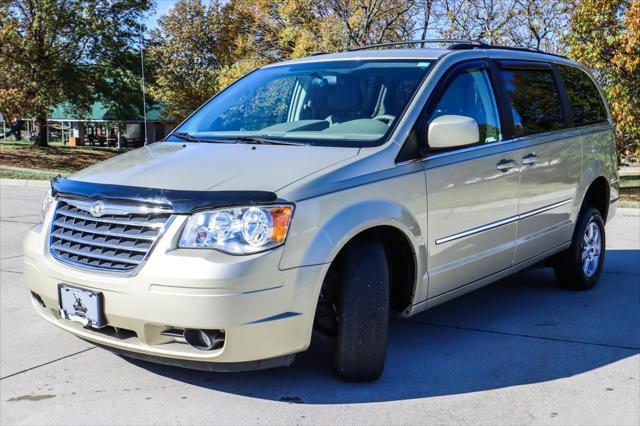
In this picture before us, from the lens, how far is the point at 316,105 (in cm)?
470

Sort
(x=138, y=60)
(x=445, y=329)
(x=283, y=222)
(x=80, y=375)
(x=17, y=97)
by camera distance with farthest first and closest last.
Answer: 1. (x=138, y=60)
2. (x=17, y=97)
3. (x=445, y=329)
4. (x=80, y=375)
5. (x=283, y=222)

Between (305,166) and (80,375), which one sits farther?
(80,375)

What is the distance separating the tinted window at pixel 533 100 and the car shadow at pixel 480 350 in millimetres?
1410

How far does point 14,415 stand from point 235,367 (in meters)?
1.12

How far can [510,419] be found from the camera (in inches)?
136

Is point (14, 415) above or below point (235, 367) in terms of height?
below

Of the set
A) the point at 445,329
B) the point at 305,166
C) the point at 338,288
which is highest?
the point at 305,166

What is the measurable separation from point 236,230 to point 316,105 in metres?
1.66

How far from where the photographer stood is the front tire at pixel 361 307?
3602 mm

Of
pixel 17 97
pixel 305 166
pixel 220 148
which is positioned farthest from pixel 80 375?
pixel 17 97

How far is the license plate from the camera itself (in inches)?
136

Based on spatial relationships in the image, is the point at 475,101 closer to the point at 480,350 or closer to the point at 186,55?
the point at 480,350

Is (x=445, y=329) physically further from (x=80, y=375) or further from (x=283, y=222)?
(x=80, y=375)

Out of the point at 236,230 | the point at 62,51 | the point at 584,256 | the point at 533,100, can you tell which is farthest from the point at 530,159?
the point at 62,51
